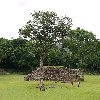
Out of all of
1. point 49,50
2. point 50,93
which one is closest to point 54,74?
point 50,93

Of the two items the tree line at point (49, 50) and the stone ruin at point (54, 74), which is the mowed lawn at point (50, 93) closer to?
the stone ruin at point (54, 74)

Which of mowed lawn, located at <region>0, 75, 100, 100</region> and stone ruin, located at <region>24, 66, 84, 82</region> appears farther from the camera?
stone ruin, located at <region>24, 66, 84, 82</region>

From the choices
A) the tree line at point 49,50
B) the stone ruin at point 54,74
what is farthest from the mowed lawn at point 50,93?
the tree line at point 49,50

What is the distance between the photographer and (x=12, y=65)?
9000cm

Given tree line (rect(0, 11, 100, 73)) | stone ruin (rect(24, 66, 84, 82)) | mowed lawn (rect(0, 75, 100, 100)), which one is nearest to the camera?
mowed lawn (rect(0, 75, 100, 100))

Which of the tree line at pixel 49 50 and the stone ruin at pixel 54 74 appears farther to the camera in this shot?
the tree line at pixel 49 50

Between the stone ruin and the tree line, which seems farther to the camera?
the tree line

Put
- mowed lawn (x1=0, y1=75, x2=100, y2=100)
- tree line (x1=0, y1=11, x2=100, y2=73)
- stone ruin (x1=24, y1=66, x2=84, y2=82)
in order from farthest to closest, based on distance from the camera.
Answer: tree line (x1=0, y1=11, x2=100, y2=73) → stone ruin (x1=24, y1=66, x2=84, y2=82) → mowed lawn (x1=0, y1=75, x2=100, y2=100)

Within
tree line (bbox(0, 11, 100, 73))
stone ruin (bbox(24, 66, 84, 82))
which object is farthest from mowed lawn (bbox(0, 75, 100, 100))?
tree line (bbox(0, 11, 100, 73))

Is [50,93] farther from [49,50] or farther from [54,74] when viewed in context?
[49,50]

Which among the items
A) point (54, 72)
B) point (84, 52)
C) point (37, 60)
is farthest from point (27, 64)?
point (54, 72)

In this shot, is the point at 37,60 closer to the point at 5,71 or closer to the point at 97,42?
the point at 5,71

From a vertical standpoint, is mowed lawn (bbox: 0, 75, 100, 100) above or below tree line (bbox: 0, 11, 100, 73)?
below

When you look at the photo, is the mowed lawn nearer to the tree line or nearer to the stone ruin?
the stone ruin
